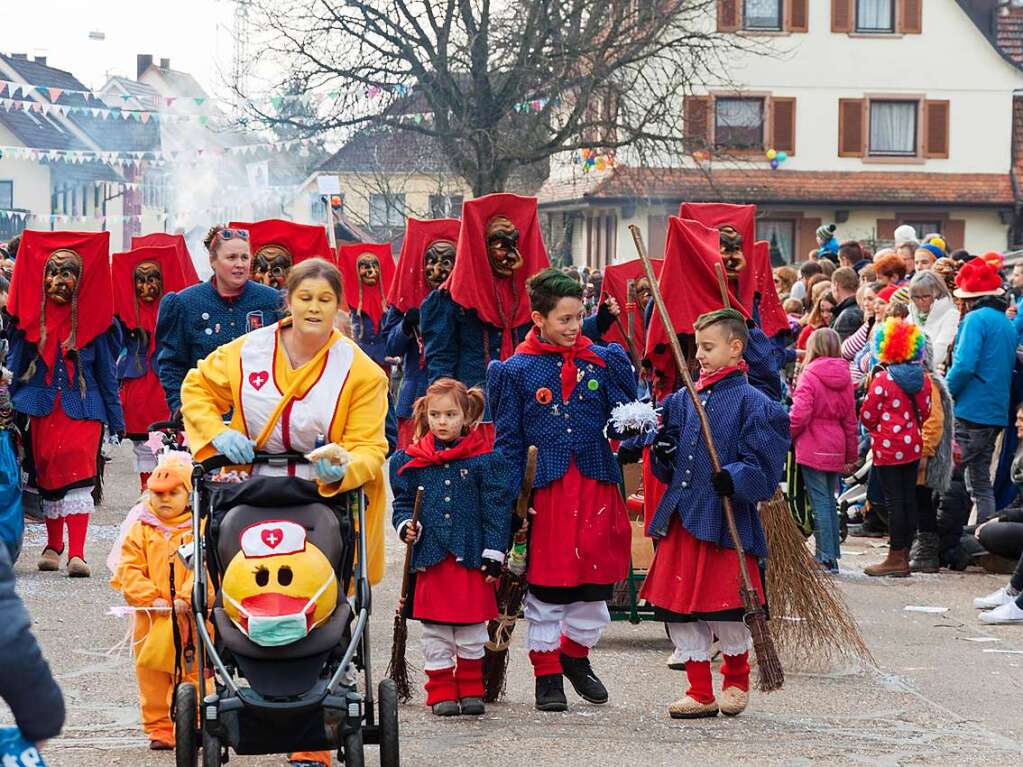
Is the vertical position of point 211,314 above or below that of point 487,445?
above

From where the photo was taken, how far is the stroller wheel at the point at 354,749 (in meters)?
5.69

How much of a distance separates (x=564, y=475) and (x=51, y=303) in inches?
204

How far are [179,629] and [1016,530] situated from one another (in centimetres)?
678

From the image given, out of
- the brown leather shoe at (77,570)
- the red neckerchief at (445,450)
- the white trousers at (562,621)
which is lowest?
the brown leather shoe at (77,570)

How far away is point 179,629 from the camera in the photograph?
655cm

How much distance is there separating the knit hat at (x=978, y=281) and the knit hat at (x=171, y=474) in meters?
7.19

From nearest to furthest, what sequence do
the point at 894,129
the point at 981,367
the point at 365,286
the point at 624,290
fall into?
1. the point at 624,290
2. the point at 981,367
3. the point at 365,286
4. the point at 894,129

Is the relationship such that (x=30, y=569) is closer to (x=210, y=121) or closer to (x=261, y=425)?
(x=261, y=425)

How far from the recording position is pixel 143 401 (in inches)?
521

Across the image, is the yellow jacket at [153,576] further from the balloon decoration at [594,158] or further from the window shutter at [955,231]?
the window shutter at [955,231]

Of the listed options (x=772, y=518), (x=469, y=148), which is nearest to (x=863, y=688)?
(x=772, y=518)

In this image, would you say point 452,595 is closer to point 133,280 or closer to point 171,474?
point 171,474

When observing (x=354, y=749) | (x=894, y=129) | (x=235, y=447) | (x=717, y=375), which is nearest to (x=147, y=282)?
(x=717, y=375)

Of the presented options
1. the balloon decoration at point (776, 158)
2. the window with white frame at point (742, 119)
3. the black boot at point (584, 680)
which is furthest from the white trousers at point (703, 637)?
the window with white frame at point (742, 119)
